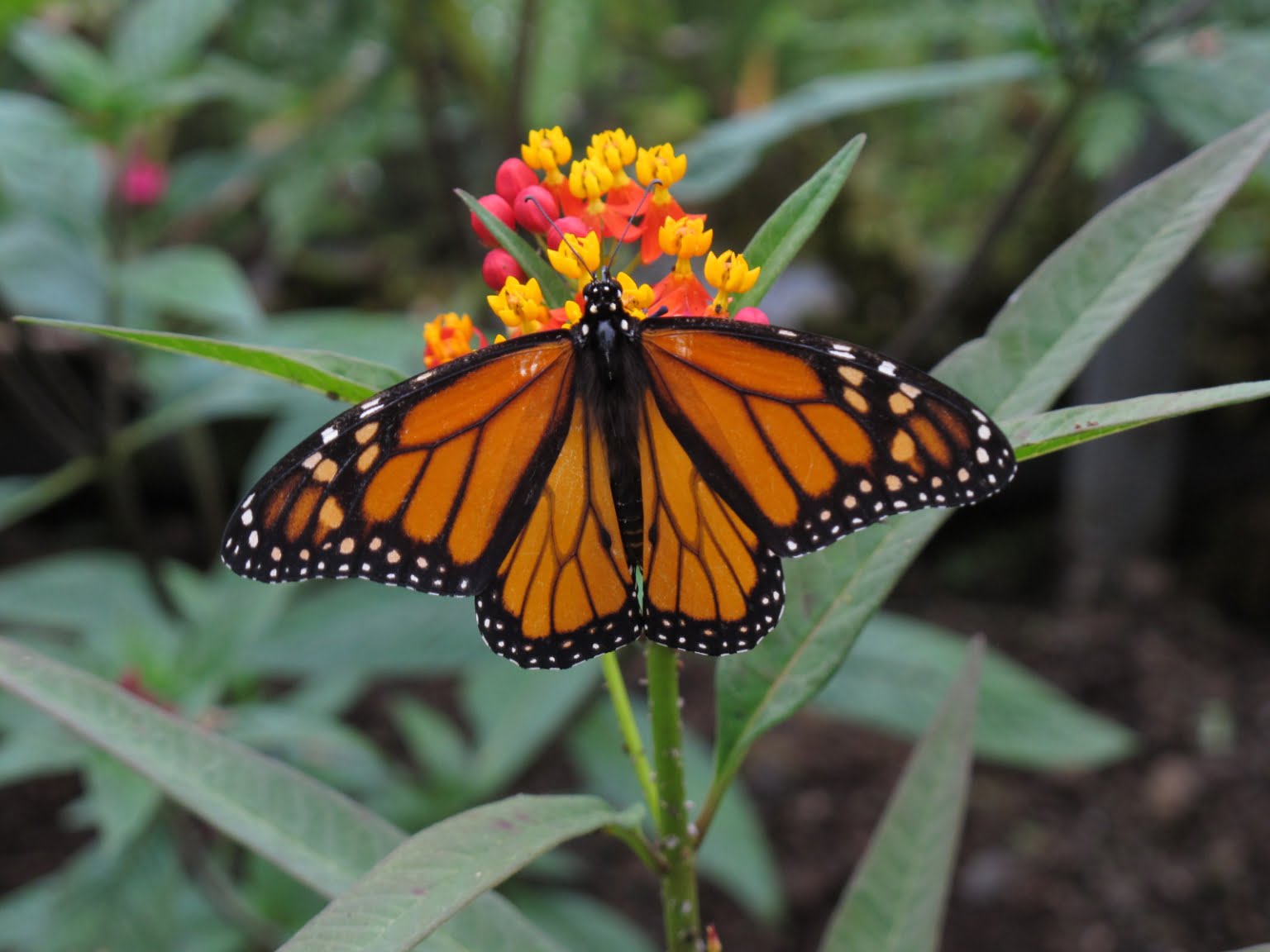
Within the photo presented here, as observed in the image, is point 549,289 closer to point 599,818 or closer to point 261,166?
point 599,818

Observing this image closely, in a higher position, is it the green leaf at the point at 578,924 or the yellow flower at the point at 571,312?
the yellow flower at the point at 571,312

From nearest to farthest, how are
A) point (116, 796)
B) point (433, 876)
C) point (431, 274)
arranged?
1. point (433, 876)
2. point (116, 796)
3. point (431, 274)

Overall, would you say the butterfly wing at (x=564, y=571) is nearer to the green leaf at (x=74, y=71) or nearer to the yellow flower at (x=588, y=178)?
the yellow flower at (x=588, y=178)

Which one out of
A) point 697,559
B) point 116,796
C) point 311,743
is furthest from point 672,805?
point 311,743

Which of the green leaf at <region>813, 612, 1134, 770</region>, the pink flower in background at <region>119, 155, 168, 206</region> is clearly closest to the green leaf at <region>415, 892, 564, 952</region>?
the green leaf at <region>813, 612, 1134, 770</region>

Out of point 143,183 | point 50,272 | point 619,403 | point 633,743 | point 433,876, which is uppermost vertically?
point 143,183

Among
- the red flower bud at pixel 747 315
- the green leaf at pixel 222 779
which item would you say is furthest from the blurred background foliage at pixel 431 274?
the red flower bud at pixel 747 315

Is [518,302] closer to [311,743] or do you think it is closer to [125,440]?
[311,743]
